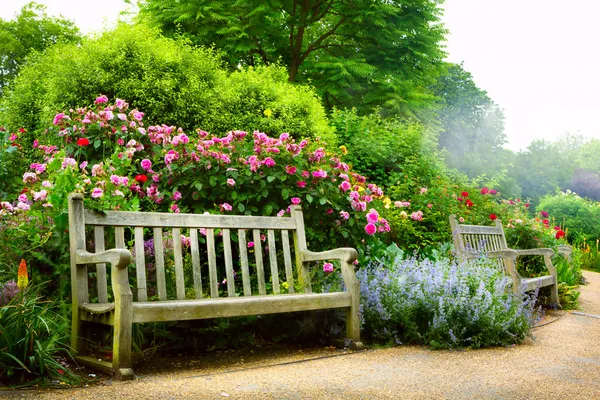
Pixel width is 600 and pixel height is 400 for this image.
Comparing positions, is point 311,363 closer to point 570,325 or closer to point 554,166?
point 570,325

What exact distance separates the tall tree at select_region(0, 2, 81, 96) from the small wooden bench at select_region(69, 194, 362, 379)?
2327cm

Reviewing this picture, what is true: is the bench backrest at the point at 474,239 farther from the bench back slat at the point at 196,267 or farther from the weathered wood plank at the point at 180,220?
the bench back slat at the point at 196,267

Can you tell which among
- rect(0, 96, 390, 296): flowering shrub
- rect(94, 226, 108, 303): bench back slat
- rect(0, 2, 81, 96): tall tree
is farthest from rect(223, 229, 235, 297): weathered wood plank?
rect(0, 2, 81, 96): tall tree

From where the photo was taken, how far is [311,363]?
13.6 ft

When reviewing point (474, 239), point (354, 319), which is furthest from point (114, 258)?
point (474, 239)

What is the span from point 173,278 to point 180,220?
2.01 feet

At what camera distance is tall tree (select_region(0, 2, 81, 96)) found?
2530 centimetres

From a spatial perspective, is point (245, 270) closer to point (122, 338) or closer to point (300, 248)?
point (300, 248)

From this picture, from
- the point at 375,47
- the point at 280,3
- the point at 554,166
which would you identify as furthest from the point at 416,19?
the point at 554,166

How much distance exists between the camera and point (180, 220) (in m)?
4.29

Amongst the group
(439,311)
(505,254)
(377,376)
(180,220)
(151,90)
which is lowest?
(377,376)

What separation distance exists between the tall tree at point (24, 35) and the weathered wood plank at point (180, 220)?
23.3 meters

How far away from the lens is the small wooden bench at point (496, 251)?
6.20 metres

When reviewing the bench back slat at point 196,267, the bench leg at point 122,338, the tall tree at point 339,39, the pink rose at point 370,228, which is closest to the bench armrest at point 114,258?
the bench leg at point 122,338
